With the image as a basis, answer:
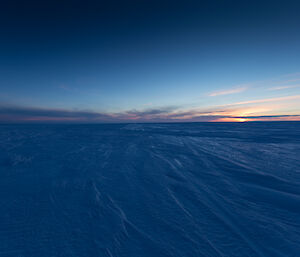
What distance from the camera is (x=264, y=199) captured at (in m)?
4.72

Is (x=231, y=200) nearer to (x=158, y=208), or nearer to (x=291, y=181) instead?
(x=158, y=208)

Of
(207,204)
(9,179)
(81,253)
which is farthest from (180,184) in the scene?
(9,179)

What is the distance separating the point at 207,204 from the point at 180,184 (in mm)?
1595

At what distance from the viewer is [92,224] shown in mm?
3719

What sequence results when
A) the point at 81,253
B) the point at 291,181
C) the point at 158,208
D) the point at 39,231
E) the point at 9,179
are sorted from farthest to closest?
the point at 9,179 < the point at 291,181 < the point at 158,208 < the point at 39,231 < the point at 81,253

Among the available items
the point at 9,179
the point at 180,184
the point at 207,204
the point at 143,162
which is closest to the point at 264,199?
the point at 207,204

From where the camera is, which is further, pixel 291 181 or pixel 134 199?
pixel 291 181

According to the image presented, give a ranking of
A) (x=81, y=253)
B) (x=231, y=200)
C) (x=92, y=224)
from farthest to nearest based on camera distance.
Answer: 1. (x=231, y=200)
2. (x=92, y=224)
3. (x=81, y=253)

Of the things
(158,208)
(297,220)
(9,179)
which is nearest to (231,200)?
(297,220)

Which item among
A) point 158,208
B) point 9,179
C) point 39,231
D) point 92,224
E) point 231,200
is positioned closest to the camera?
point 39,231

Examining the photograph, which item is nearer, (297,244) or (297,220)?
(297,244)

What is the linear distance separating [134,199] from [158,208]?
996mm

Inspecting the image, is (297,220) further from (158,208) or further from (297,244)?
(158,208)

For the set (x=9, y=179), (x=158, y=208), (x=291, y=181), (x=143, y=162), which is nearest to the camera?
(x=158, y=208)
